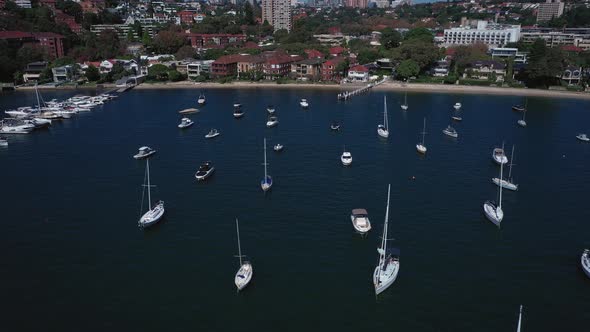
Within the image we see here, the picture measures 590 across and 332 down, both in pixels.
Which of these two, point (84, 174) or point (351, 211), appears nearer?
point (351, 211)

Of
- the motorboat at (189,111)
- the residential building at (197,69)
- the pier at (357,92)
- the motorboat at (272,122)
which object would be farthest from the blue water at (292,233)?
the residential building at (197,69)

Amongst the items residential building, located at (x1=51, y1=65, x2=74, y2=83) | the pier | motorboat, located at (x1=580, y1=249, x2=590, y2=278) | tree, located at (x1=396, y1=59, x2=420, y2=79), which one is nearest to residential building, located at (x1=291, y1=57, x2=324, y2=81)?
the pier

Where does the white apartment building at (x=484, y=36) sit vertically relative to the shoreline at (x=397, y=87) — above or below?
above

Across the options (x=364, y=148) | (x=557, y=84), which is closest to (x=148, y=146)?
(x=364, y=148)

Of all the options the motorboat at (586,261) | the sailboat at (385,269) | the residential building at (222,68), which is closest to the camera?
the sailboat at (385,269)

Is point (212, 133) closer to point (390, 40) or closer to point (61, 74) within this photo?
point (61, 74)

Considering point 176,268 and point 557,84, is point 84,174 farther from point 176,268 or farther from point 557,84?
point 557,84

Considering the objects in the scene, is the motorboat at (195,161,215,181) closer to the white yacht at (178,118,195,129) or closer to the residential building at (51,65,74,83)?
the white yacht at (178,118,195,129)

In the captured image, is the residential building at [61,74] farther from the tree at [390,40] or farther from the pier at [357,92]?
the tree at [390,40]
